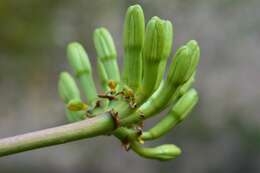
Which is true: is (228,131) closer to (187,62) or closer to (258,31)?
(258,31)

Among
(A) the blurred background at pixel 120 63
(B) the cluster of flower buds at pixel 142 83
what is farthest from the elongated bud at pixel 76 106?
(A) the blurred background at pixel 120 63

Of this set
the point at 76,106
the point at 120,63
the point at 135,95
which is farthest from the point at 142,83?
the point at 120,63

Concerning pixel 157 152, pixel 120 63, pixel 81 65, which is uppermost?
pixel 120 63

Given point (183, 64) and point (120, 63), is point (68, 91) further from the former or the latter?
point (120, 63)

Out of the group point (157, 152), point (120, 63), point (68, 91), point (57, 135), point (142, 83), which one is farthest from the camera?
point (120, 63)

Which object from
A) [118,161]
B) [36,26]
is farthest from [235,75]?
[36,26]

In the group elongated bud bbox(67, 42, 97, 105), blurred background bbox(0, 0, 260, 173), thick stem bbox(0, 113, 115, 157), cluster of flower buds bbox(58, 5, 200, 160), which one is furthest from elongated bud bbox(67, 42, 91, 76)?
blurred background bbox(0, 0, 260, 173)
